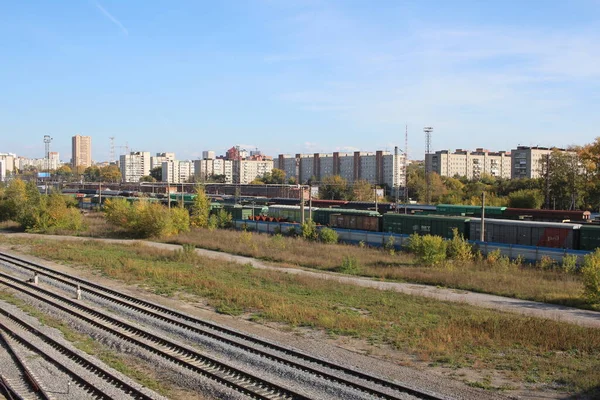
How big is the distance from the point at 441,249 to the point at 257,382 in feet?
65.4

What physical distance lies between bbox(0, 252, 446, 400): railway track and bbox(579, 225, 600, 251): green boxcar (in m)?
24.8

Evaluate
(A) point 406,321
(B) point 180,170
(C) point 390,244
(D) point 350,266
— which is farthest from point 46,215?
(B) point 180,170

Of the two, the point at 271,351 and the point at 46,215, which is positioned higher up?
the point at 46,215

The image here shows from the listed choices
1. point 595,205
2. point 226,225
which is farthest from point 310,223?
point 595,205

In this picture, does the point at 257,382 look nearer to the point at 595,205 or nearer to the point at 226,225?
the point at 226,225

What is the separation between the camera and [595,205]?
206 feet

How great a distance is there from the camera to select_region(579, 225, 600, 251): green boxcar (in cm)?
3072

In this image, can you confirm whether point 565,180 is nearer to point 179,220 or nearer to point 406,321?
point 179,220

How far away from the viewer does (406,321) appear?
16.0 meters

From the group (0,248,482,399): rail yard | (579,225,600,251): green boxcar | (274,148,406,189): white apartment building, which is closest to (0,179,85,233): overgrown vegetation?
(0,248,482,399): rail yard

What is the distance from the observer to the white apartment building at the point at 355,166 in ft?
397

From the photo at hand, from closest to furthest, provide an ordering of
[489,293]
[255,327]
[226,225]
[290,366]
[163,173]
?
[290,366] → [255,327] → [489,293] → [226,225] → [163,173]

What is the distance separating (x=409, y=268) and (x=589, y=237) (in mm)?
11711

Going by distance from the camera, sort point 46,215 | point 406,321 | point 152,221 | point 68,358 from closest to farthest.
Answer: point 68,358
point 406,321
point 152,221
point 46,215
